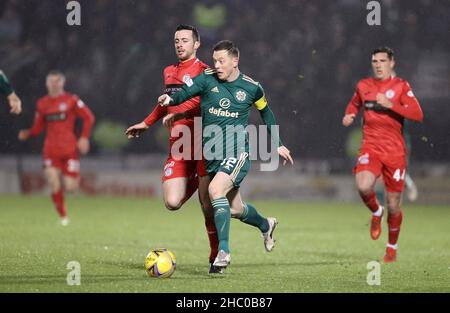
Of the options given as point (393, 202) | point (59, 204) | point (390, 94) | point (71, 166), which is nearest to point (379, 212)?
point (393, 202)

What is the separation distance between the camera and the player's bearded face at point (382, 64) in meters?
9.54

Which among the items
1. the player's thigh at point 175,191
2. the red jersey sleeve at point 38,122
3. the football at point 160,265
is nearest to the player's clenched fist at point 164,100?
the player's thigh at point 175,191

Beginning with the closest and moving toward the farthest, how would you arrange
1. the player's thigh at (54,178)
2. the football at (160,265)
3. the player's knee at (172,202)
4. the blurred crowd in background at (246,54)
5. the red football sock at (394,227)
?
the football at (160,265) < the player's knee at (172,202) < the red football sock at (394,227) < the player's thigh at (54,178) < the blurred crowd in background at (246,54)

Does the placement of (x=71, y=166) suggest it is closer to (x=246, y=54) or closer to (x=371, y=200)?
(x=371, y=200)

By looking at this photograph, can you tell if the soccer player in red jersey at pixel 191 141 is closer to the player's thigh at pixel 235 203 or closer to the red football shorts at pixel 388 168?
the player's thigh at pixel 235 203

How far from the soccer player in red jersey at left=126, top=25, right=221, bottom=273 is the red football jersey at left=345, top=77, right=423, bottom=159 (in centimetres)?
221

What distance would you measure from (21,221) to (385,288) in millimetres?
7889

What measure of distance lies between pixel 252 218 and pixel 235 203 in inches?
11.3

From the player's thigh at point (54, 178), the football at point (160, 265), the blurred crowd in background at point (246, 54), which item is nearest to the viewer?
the football at point (160, 265)

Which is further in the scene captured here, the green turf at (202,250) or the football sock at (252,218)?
the football sock at (252,218)

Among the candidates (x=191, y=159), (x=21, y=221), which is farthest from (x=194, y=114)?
(x=21, y=221)

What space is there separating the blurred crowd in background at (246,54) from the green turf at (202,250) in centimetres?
350

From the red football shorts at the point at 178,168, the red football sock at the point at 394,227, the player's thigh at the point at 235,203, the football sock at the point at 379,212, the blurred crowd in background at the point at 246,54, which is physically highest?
the blurred crowd in background at the point at 246,54
